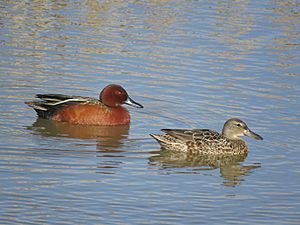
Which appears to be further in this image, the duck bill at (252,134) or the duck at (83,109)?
the duck at (83,109)

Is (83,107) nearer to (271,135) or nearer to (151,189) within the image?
(271,135)

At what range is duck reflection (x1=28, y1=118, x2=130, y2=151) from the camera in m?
13.4

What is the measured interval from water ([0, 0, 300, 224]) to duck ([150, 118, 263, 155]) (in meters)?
0.17

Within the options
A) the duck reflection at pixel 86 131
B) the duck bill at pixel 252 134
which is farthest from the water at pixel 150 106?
the duck bill at pixel 252 134

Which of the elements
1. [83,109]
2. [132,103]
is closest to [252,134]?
[132,103]

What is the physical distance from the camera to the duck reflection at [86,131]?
13436 mm

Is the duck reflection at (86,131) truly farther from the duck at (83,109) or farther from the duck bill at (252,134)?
the duck bill at (252,134)

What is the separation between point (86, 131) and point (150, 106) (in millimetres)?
1352

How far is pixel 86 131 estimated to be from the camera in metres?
14.1

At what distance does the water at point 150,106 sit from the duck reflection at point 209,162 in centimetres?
4

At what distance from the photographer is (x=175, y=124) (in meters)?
14.1

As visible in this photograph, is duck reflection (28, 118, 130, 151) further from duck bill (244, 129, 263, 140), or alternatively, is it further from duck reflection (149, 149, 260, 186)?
duck bill (244, 129, 263, 140)

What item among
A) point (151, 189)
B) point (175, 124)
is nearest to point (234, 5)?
point (175, 124)

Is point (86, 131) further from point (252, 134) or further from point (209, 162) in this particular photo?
point (252, 134)
